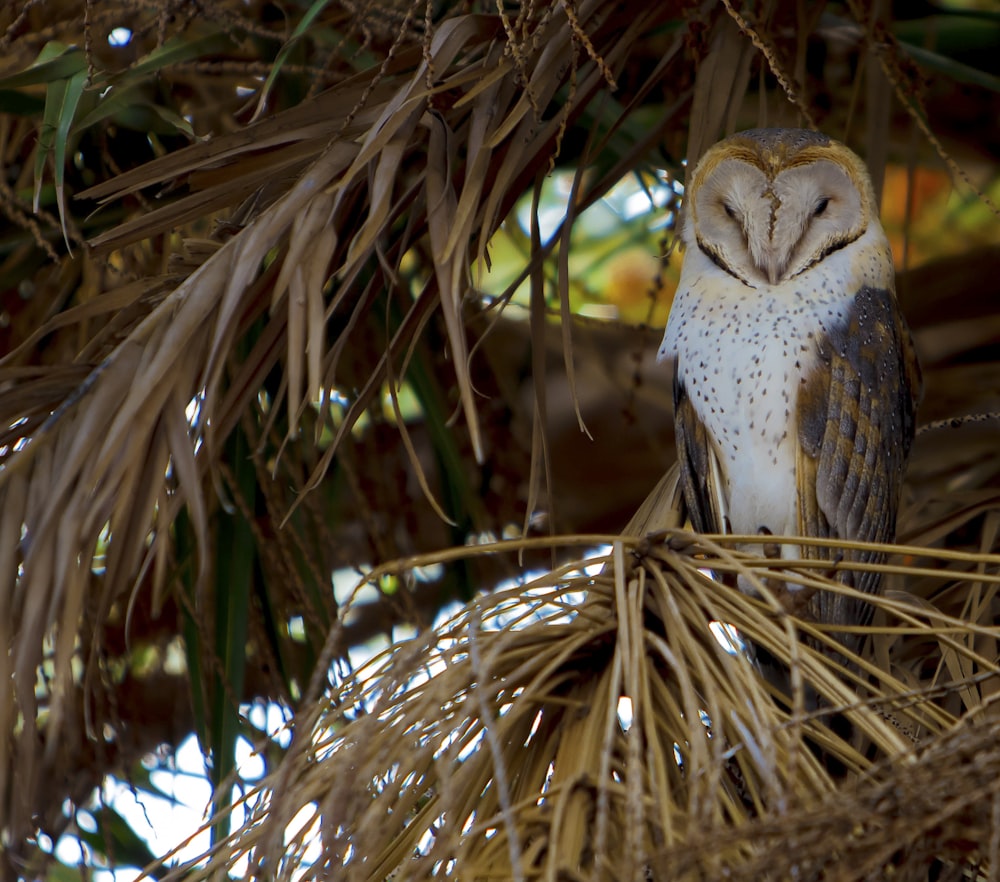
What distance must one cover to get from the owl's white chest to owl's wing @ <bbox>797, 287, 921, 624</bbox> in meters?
0.02

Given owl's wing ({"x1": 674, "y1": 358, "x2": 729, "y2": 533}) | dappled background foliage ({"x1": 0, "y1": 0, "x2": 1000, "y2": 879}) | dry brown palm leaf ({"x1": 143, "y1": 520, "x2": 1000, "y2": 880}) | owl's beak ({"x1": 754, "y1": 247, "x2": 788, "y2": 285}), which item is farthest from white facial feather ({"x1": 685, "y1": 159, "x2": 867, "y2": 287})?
dry brown palm leaf ({"x1": 143, "y1": 520, "x2": 1000, "y2": 880})

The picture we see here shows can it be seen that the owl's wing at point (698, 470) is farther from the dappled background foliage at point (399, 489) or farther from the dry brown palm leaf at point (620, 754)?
the dry brown palm leaf at point (620, 754)

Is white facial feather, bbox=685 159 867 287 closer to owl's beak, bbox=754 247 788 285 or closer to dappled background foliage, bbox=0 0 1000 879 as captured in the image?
owl's beak, bbox=754 247 788 285

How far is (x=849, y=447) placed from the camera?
2.04 meters

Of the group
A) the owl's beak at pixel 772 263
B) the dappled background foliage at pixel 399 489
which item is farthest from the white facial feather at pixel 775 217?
the dappled background foliage at pixel 399 489

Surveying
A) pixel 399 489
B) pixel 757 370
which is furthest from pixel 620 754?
pixel 399 489

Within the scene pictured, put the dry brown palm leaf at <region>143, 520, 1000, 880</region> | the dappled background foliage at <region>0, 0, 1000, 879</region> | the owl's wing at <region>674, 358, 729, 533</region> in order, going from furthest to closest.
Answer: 1. the owl's wing at <region>674, 358, 729, 533</region>
2. the dappled background foliage at <region>0, 0, 1000, 879</region>
3. the dry brown palm leaf at <region>143, 520, 1000, 880</region>

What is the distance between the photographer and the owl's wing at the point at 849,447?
2.03m

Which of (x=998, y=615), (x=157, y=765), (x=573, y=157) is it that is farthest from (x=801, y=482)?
(x=157, y=765)

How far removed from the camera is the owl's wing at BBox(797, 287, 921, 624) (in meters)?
2.03

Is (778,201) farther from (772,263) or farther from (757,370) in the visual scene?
(757,370)

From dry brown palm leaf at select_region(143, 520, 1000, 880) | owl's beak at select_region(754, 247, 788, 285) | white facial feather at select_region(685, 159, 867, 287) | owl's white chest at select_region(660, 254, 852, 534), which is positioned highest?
white facial feather at select_region(685, 159, 867, 287)

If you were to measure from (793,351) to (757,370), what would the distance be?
65mm

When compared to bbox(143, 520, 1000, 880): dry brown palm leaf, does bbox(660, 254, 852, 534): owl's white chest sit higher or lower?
higher
